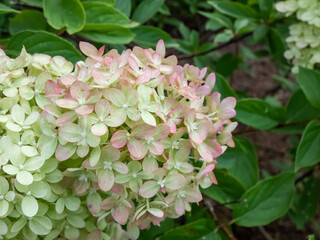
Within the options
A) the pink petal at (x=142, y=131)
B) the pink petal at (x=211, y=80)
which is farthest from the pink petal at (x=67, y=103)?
the pink petal at (x=211, y=80)

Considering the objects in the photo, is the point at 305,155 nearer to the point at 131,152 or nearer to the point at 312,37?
the point at 312,37

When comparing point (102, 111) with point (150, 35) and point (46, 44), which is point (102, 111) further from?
point (150, 35)

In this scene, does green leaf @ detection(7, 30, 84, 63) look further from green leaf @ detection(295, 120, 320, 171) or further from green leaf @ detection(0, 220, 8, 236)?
green leaf @ detection(295, 120, 320, 171)

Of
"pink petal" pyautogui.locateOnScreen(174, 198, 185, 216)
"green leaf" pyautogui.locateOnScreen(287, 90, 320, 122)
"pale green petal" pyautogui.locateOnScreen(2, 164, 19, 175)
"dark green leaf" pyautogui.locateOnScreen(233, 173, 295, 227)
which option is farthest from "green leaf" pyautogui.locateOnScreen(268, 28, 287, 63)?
"pale green petal" pyautogui.locateOnScreen(2, 164, 19, 175)

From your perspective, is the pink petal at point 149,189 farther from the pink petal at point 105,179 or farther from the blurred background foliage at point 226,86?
the blurred background foliage at point 226,86

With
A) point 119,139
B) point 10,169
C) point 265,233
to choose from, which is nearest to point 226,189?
point 119,139

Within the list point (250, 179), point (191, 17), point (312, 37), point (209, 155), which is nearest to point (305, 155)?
point (250, 179)
